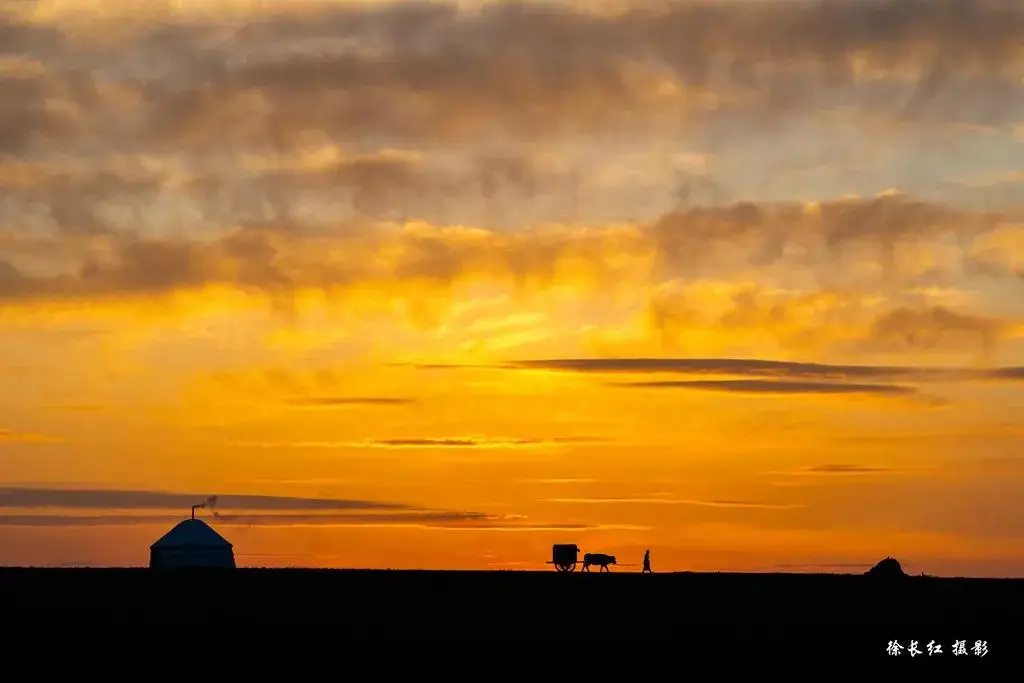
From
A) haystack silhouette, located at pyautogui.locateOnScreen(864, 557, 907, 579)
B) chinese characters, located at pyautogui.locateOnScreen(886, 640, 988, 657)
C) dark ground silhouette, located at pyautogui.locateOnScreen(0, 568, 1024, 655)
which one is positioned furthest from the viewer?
haystack silhouette, located at pyautogui.locateOnScreen(864, 557, 907, 579)

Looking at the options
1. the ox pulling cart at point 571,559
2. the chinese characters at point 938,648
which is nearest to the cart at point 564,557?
the ox pulling cart at point 571,559

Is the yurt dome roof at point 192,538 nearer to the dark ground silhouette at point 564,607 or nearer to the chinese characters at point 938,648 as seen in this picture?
the dark ground silhouette at point 564,607

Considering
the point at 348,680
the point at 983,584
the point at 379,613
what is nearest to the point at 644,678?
the point at 348,680

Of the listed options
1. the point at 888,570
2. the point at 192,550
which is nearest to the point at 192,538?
the point at 192,550

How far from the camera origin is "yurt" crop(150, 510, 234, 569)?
135 m

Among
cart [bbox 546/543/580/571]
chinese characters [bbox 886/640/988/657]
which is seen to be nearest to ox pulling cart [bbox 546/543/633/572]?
cart [bbox 546/543/580/571]

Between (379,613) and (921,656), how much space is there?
2782 centimetres

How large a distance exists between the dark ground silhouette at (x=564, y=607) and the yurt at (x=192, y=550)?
47.2 ft

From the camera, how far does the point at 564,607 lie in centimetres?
8212

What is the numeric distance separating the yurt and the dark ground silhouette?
47.2 feet

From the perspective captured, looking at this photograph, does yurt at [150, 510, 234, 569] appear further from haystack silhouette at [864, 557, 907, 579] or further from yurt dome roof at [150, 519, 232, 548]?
haystack silhouette at [864, 557, 907, 579]

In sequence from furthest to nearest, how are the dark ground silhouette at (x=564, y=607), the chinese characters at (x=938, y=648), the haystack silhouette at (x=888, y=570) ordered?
the haystack silhouette at (x=888, y=570) → the dark ground silhouette at (x=564, y=607) → the chinese characters at (x=938, y=648)

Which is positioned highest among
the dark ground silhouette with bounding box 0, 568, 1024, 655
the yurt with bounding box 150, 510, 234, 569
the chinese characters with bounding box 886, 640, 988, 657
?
the yurt with bounding box 150, 510, 234, 569

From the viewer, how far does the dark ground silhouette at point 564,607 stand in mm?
65000
